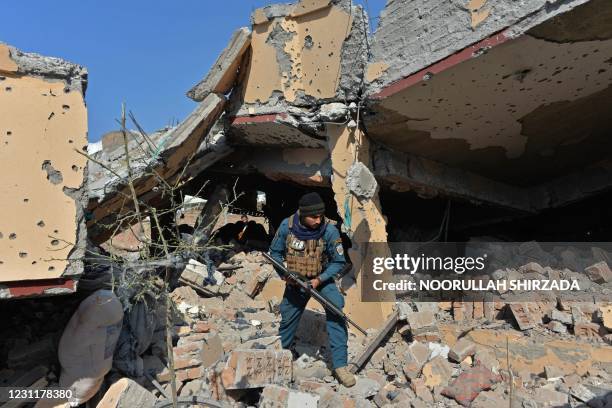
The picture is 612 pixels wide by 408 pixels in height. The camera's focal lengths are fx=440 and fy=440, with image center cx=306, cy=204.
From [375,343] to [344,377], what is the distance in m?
0.61

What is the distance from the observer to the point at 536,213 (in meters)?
7.00

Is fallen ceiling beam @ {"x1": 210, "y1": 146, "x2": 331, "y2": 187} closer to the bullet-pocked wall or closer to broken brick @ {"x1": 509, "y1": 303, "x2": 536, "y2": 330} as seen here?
broken brick @ {"x1": 509, "y1": 303, "x2": 536, "y2": 330}

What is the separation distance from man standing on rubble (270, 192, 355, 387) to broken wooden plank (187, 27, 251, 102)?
212 centimetres

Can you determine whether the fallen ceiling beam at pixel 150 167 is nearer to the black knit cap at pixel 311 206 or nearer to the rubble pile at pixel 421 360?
the rubble pile at pixel 421 360

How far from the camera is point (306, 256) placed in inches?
140

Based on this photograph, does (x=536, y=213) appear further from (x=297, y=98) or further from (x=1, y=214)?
(x=1, y=214)

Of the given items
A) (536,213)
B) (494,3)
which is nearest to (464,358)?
(494,3)

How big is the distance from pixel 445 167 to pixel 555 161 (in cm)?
154

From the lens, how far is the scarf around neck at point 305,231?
3.57 metres

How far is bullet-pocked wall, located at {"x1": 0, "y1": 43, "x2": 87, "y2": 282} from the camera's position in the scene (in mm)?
2688

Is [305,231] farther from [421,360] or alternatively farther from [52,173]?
[52,173]

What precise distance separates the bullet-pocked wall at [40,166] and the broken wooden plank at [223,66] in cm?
205

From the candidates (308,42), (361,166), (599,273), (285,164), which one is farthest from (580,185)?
(308,42)

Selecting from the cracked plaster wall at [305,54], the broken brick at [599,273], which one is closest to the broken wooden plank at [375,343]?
the broken brick at [599,273]
